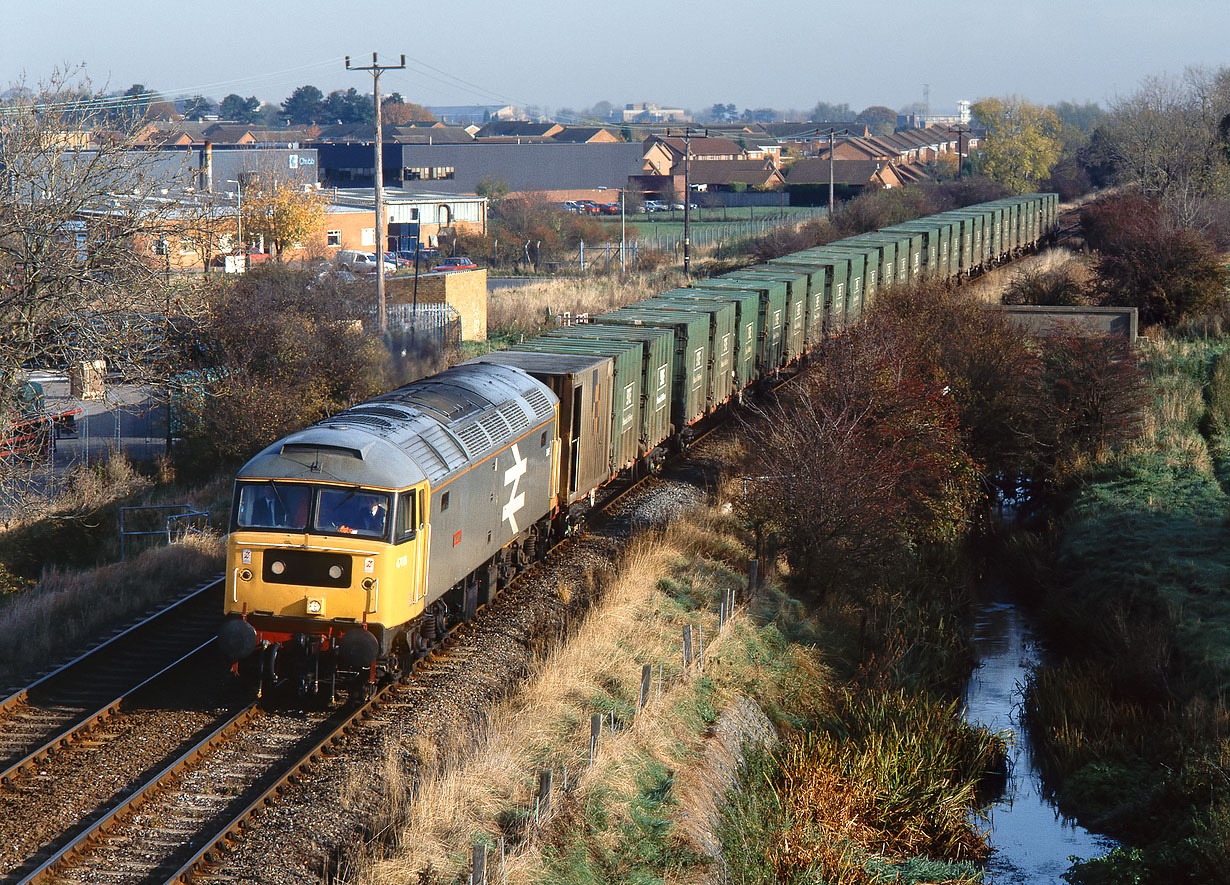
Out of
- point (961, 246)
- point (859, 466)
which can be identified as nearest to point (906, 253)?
point (961, 246)

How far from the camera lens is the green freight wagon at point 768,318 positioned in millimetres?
29875

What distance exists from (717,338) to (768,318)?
13.3 feet

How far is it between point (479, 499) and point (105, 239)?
1134 centimetres

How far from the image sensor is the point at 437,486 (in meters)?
13.9

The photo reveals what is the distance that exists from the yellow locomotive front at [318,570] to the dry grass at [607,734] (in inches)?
55.9

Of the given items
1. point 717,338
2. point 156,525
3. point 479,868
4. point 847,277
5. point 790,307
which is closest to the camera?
point 479,868

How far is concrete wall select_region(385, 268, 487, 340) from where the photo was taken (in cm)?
4256

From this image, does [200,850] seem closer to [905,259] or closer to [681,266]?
[905,259]

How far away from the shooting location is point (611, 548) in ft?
67.3

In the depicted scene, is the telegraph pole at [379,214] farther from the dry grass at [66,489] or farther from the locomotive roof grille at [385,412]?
the locomotive roof grille at [385,412]

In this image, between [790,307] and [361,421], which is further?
[790,307]

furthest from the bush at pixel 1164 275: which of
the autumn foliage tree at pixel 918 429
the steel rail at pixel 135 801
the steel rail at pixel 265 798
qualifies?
the steel rail at pixel 135 801

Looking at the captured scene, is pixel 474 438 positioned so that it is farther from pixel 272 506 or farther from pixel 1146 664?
pixel 1146 664

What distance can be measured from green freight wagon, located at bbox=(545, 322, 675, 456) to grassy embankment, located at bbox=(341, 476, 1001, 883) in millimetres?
3278
